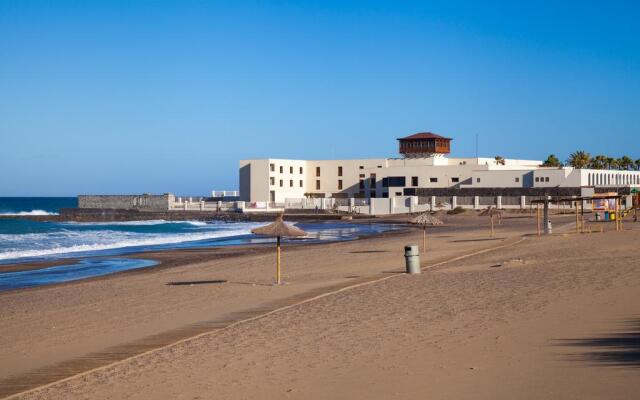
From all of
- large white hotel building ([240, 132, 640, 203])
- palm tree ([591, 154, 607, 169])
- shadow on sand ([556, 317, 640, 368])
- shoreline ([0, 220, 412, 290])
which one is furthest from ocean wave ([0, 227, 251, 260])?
palm tree ([591, 154, 607, 169])

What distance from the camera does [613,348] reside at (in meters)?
10.7

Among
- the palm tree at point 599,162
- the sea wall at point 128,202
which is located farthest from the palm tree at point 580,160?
the sea wall at point 128,202

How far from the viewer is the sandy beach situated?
Result: 9.69m

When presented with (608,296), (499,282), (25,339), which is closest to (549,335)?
(608,296)

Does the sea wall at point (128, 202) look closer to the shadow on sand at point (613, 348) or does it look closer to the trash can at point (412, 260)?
Answer: the trash can at point (412, 260)

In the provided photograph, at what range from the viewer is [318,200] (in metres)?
91.8

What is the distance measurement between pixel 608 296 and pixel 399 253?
1804 cm

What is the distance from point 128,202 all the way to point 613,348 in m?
106

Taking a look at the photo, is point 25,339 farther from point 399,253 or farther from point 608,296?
point 399,253

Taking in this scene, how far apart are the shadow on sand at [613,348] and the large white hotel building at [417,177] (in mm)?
68380

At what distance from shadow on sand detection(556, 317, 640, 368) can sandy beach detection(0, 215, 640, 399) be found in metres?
0.03

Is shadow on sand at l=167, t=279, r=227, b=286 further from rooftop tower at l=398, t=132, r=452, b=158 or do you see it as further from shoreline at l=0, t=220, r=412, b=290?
rooftop tower at l=398, t=132, r=452, b=158

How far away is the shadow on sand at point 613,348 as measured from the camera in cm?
993

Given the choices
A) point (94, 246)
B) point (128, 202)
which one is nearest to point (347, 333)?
point (94, 246)
